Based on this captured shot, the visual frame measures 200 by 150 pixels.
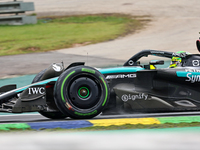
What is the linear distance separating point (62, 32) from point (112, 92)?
15530 millimetres

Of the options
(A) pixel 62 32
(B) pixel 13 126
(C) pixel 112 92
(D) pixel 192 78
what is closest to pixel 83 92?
(C) pixel 112 92

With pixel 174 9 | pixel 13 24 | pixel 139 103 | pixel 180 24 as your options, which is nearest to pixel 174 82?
pixel 139 103

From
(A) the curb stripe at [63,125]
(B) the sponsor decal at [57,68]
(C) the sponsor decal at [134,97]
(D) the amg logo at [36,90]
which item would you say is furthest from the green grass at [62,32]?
(A) the curb stripe at [63,125]

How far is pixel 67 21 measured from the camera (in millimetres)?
24562

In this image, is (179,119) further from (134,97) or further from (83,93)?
(83,93)

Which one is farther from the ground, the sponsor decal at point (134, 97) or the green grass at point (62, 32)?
the green grass at point (62, 32)

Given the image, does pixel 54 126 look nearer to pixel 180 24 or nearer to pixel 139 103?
pixel 139 103

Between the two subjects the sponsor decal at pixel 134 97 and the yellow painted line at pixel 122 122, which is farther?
the sponsor decal at pixel 134 97

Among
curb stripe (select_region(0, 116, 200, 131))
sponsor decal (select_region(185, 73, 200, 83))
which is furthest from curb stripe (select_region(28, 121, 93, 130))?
sponsor decal (select_region(185, 73, 200, 83))

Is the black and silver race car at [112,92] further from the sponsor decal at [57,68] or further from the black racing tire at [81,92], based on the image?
the sponsor decal at [57,68]

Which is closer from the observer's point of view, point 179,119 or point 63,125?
point 63,125

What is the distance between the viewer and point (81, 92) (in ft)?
15.8

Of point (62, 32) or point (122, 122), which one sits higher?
point (62, 32)

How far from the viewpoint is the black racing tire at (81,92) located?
475cm
